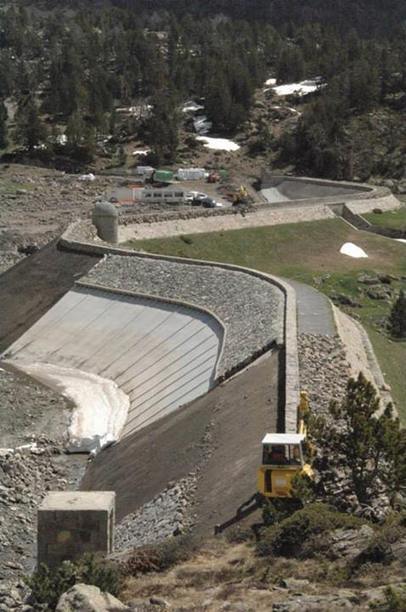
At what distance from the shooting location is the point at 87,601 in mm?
19109

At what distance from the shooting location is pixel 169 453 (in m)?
38.4

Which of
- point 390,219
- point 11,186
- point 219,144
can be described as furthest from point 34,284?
point 219,144

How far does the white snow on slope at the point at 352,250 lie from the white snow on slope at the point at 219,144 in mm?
49917

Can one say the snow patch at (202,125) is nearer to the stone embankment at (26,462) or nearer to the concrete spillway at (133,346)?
the concrete spillway at (133,346)

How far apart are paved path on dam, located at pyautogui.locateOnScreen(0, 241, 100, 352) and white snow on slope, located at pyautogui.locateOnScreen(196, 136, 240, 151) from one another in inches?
2255

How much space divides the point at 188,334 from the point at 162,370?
3710 millimetres

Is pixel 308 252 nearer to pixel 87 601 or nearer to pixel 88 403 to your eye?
pixel 88 403

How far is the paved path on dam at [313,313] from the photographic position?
48.2 m

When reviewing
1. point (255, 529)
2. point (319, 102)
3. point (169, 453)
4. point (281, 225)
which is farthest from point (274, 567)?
point (319, 102)

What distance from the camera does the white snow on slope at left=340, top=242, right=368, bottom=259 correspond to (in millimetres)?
79250

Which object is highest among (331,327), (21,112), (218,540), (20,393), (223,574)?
(223,574)

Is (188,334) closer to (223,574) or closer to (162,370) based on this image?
(162,370)

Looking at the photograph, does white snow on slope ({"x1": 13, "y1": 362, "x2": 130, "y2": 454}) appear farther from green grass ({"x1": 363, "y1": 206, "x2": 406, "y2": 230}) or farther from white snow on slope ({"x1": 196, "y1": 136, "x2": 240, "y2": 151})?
white snow on slope ({"x1": 196, "y1": 136, "x2": 240, "y2": 151})

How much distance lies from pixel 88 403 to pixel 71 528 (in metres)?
27.1
